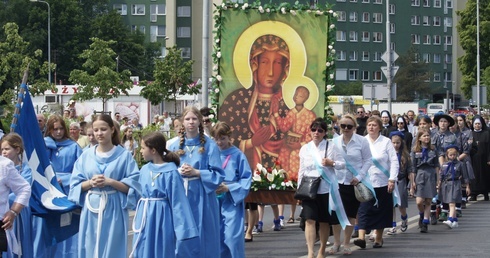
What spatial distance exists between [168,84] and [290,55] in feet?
111

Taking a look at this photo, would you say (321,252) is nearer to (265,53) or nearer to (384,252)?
(384,252)

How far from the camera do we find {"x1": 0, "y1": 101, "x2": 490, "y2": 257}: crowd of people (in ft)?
31.8

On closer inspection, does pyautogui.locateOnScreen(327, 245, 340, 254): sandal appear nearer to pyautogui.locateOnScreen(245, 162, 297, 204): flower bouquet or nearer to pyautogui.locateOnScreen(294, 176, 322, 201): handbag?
pyautogui.locateOnScreen(294, 176, 322, 201): handbag

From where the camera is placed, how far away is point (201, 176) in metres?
10.5

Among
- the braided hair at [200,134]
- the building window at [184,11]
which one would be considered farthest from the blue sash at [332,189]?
the building window at [184,11]

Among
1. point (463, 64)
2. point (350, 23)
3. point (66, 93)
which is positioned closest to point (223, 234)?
point (66, 93)

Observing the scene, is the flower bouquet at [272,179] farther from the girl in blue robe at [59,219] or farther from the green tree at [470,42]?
the green tree at [470,42]

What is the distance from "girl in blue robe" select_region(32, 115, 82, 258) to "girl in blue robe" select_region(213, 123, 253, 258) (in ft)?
5.27

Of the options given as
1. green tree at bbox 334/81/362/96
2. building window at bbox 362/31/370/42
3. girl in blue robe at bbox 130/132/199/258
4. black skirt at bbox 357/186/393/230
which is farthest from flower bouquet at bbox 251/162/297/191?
building window at bbox 362/31/370/42

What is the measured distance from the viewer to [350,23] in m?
110

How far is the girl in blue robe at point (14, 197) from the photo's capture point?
30.6 ft

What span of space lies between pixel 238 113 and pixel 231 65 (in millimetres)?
719

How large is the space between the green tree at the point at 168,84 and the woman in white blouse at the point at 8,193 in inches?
1521

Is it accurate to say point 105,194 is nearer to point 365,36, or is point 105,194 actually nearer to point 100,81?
point 100,81
